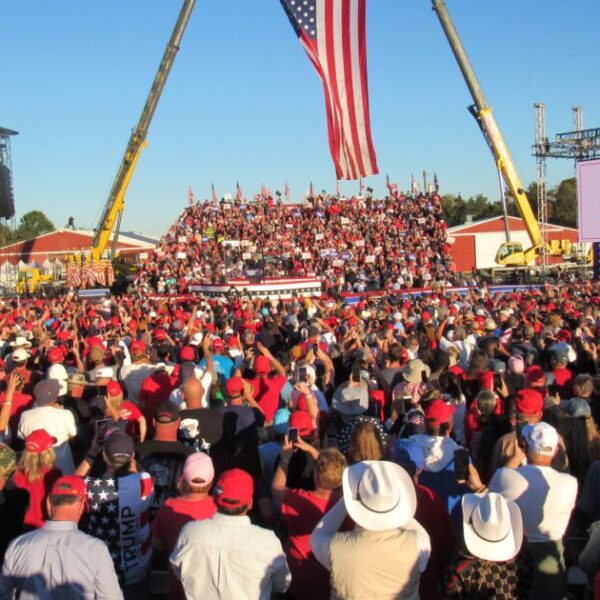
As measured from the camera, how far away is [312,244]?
1565 inches

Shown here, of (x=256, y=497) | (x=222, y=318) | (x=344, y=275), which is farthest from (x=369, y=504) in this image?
(x=344, y=275)

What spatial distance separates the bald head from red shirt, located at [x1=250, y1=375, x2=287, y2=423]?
3.09 ft

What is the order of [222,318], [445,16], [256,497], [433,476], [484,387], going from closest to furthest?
[433,476]
[256,497]
[484,387]
[222,318]
[445,16]

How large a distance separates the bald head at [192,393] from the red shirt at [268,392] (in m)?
0.94

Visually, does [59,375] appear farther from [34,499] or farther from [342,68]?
[342,68]

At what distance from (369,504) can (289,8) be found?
15829mm

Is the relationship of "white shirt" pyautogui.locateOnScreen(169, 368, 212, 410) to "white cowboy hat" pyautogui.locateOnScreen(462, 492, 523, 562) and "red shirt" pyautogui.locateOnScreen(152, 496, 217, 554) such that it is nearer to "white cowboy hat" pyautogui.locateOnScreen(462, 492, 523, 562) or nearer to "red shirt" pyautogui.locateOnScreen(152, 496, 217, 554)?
"red shirt" pyautogui.locateOnScreen(152, 496, 217, 554)

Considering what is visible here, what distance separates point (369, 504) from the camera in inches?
123

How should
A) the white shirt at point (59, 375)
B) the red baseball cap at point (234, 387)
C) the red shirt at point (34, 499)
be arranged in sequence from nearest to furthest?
the red shirt at point (34, 499), the red baseball cap at point (234, 387), the white shirt at point (59, 375)

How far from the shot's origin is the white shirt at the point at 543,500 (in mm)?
3855

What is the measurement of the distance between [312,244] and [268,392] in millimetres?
33223

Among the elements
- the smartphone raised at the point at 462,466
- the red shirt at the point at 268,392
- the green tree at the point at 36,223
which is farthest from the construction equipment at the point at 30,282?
the green tree at the point at 36,223

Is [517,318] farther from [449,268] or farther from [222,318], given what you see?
[449,268]

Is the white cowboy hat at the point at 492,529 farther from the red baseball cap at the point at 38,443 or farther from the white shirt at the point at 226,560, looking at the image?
the red baseball cap at the point at 38,443
